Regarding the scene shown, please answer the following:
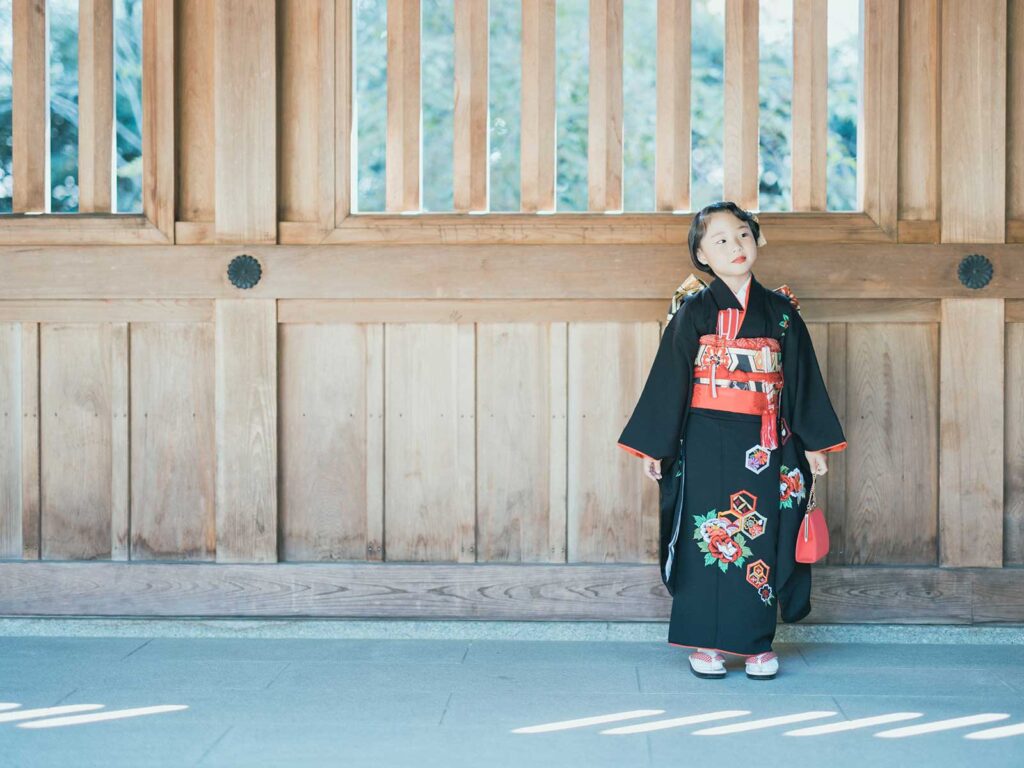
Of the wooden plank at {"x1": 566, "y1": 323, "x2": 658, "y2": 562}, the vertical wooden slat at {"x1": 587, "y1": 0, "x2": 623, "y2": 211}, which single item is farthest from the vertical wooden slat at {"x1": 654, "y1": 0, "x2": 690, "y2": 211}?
the wooden plank at {"x1": 566, "y1": 323, "x2": 658, "y2": 562}

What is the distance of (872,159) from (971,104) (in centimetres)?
36

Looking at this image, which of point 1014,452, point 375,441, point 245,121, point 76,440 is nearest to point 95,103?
point 245,121

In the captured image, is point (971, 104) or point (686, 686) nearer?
point (686, 686)

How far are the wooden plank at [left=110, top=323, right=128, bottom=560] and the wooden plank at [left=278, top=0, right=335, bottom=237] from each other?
69 cm

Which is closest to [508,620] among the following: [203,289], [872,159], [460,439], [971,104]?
[460,439]

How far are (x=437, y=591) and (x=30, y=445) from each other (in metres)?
1.52

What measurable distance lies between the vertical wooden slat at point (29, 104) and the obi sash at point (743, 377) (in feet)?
7.90

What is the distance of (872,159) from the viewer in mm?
3482

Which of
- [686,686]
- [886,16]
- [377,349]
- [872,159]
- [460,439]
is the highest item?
[886,16]

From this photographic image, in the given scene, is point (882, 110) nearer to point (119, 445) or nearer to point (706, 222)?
point (706, 222)

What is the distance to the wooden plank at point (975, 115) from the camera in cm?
343

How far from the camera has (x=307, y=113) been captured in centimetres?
357

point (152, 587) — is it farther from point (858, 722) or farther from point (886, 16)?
point (886, 16)

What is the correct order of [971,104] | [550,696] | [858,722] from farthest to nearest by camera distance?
[971,104] → [550,696] → [858,722]
